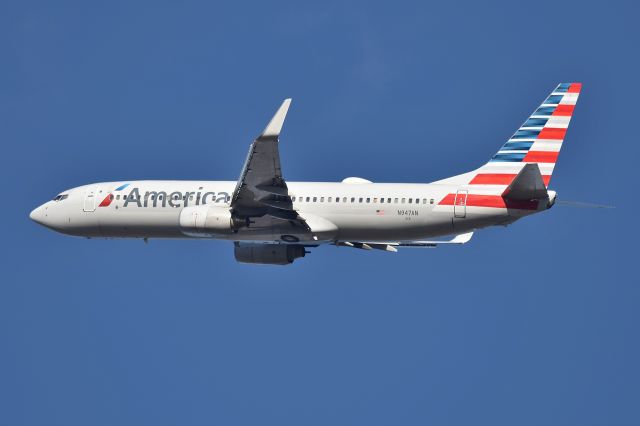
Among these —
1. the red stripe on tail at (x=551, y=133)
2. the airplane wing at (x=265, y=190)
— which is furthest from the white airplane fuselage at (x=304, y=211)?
the red stripe on tail at (x=551, y=133)

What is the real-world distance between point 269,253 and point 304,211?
3.80 metres

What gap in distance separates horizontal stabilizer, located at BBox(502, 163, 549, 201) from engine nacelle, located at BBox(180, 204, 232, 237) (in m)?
13.1

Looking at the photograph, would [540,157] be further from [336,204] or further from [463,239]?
[336,204]

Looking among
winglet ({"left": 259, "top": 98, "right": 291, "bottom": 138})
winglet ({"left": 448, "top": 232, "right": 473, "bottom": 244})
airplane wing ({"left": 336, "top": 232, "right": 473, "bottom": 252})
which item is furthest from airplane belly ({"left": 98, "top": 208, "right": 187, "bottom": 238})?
winglet ({"left": 448, "top": 232, "right": 473, "bottom": 244})

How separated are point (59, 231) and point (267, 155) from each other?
15655 millimetres

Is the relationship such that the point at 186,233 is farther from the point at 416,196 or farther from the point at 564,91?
the point at 564,91

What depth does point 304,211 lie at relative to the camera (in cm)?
5922

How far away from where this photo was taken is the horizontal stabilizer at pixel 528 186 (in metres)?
52.5

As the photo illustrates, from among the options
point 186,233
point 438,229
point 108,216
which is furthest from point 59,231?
point 438,229

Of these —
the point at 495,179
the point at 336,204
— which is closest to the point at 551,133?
the point at 495,179

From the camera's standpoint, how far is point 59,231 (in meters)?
64.4

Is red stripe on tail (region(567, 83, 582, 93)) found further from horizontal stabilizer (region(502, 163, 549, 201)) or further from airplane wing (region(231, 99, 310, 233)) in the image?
airplane wing (region(231, 99, 310, 233))

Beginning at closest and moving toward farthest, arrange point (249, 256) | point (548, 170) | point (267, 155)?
point (267, 155), point (548, 170), point (249, 256)

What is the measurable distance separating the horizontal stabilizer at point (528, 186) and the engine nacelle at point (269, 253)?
12.6 meters
